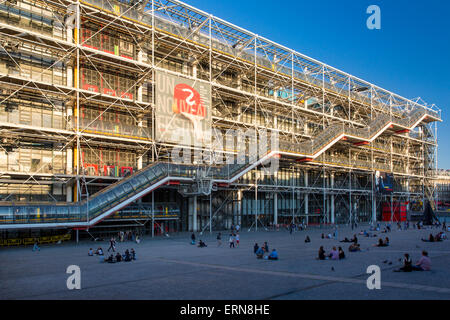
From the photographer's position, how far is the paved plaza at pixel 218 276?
36.8 ft

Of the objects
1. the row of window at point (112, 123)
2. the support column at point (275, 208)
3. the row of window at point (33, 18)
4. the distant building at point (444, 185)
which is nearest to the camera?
the row of window at point (33, 18)

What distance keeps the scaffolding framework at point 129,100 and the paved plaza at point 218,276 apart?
8.11m

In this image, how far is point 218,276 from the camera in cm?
1417

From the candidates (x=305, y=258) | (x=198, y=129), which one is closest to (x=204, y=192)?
(x=198, y=129)

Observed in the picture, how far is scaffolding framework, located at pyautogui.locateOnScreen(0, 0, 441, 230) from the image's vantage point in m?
27.4

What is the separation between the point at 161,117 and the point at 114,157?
14.9 feet

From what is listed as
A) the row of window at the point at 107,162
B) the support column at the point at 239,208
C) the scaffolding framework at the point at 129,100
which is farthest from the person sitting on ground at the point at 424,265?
the support column at the point at 239,208

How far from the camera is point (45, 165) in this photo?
92.7 feet

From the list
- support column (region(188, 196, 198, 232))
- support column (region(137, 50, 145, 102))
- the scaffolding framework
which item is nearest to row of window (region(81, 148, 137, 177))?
the scaffolding framework

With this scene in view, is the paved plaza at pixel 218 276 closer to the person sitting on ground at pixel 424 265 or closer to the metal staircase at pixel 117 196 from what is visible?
the person sitting on ground at pixel 424 265

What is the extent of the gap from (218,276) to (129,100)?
773 inches

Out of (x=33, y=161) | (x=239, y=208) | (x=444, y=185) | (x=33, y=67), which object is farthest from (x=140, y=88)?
(x=444, y=185)
